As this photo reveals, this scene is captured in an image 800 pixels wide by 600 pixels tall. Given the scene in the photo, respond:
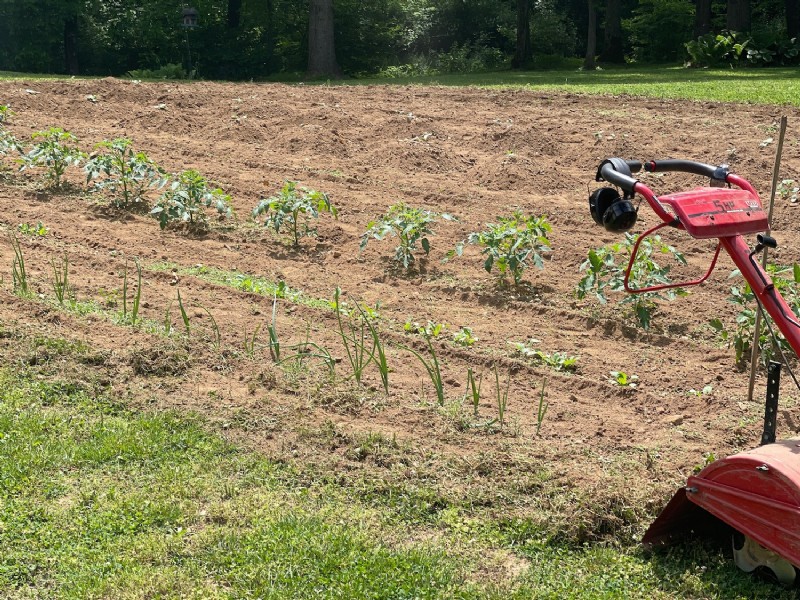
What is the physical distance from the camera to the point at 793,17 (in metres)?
22.4

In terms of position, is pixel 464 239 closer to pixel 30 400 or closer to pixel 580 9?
pixel 30 400

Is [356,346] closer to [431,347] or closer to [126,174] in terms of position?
[431,347]

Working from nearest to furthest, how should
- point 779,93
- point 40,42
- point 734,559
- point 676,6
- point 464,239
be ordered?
point 734,559
point 464,239
point 779,93
point 40,42
point 676,6

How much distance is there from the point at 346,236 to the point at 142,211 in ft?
6.43

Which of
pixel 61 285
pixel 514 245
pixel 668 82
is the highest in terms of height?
pixel 668 82

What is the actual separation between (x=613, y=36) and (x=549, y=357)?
2109cm

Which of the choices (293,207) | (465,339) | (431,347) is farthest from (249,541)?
(293,207)

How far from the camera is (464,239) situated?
789 cm

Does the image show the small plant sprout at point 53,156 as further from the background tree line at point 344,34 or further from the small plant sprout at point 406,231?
the background tree line at point 344,34

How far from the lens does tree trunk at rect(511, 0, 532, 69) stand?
2508 cm

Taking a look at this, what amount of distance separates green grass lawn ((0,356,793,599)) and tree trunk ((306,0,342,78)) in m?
18.5

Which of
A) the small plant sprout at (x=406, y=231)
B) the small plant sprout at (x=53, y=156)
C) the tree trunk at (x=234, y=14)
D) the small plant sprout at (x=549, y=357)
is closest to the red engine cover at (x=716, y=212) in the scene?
the small plant sprout at (x=549, y=357)

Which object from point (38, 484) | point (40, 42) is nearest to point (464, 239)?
point (38, 484)

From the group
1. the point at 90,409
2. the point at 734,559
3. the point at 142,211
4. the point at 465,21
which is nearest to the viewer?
the point at 734,559
